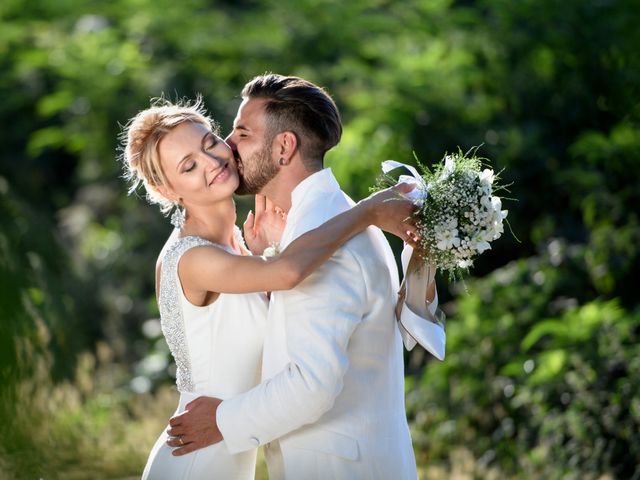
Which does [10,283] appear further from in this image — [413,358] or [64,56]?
[64,56]

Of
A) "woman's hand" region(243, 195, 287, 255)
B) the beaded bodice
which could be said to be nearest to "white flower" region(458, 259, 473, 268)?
"woman's hand" region(243, 195, 287, 255)

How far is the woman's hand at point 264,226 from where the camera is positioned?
11.7 feet

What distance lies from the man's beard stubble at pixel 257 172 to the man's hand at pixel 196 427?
0.73m

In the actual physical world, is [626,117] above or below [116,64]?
below

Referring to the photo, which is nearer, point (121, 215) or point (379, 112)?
point (379, 112)

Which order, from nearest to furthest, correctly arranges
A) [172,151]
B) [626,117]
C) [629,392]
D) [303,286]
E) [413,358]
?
[303,286] < [172,151] < [629,392] < [413,358] < [626,117]

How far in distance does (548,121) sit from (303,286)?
6733mm

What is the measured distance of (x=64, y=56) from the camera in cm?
1248

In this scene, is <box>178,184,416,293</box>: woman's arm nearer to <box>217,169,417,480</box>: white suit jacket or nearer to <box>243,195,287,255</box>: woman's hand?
<box>217,169,417,480</box>: white suit jacket

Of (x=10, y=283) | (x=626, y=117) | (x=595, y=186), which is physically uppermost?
(x=626, y=117)

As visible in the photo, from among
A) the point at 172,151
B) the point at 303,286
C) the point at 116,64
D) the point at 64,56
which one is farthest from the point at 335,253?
the point at 64,56

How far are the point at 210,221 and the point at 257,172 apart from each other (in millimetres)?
272

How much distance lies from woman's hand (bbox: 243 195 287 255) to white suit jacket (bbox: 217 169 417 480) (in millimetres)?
341

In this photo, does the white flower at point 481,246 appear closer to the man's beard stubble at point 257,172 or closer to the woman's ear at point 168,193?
the man's beard stubble at point 257,172
